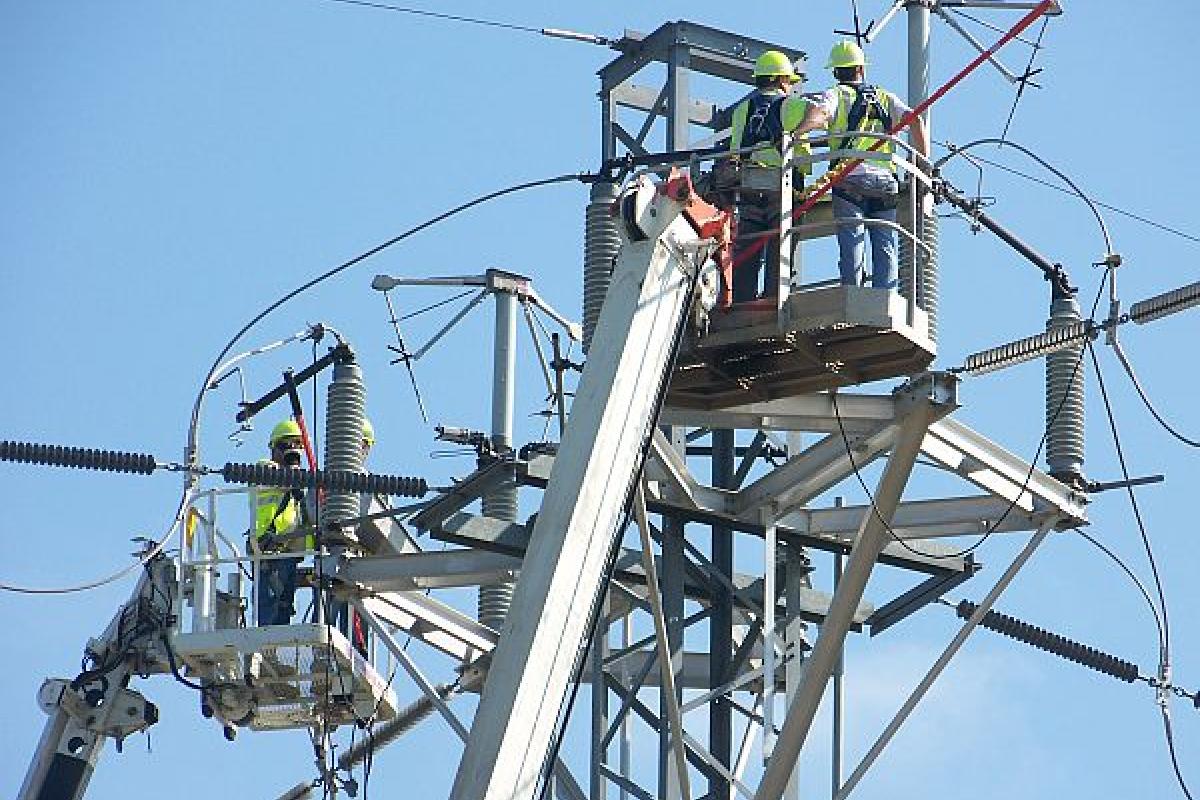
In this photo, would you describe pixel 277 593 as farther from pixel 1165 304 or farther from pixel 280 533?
pixel 1165 304

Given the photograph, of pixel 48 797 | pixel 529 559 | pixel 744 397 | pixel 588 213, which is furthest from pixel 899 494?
pixel 48 797

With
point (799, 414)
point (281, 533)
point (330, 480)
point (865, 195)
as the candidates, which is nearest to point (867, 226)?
point (865, 195)

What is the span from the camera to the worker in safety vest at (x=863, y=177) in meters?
24.2

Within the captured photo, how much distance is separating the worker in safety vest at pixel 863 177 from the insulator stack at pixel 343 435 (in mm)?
4622

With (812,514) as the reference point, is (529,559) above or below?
below

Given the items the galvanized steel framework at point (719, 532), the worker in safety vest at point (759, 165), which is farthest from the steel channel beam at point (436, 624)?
the worker in safety vest at point (759, 165)

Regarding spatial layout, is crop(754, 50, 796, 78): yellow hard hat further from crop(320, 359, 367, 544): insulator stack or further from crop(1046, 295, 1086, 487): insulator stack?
crop(320, 359, 367, 544): insulator stack

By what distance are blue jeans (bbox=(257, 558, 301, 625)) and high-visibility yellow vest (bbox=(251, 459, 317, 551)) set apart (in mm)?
402

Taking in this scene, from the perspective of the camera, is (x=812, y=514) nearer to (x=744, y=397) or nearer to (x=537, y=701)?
(x=744, y=397)

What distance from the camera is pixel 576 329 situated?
2762 cm

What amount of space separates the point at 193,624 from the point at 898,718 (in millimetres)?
5970

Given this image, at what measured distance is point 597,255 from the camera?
81.4 ft

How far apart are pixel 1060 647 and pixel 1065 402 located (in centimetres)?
294

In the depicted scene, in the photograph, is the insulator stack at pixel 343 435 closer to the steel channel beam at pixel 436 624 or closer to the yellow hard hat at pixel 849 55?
the steel channel beam at pixel 436 624
